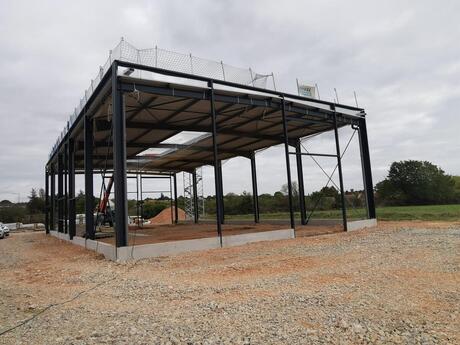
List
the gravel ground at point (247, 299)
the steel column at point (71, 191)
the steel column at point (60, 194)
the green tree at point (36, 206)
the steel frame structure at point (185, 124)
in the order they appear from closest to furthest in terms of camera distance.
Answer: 1. the gravel ground at point (247, 299)
2. the steel frame structure at point (185, 124)
3. the steel column at point (71, 191)
4. the steel column at point (60, 194)
5. the green tree at point (36, 206)

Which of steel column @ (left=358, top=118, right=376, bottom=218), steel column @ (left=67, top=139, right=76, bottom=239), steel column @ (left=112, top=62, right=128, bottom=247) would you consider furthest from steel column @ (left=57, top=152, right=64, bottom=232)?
steel column @ (left=358, top=118, right=376, bottom=218)

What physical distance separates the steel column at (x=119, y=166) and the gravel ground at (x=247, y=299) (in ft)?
3.64

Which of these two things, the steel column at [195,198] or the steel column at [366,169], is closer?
the steel column at [366,169]

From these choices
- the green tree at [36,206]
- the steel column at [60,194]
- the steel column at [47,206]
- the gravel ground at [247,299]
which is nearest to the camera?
the gravel ground at [247,299]

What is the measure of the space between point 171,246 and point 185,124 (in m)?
8.06

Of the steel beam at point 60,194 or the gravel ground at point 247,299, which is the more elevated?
the steel beam at point 60,194

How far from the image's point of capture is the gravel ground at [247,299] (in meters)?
4.46

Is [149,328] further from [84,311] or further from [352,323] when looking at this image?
[352,323]

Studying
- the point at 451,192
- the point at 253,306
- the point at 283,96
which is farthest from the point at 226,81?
the point at 451,192

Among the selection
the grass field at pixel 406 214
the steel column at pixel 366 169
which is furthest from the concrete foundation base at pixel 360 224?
the grass field at pixel 406 214

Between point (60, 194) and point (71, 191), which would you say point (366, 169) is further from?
point (60, 194)

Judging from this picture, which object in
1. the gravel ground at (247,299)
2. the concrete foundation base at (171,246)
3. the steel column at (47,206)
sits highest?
the steel column at (47,206)

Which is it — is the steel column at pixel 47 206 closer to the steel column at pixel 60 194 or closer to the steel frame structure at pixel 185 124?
the steel frame structure at pixel 185 124

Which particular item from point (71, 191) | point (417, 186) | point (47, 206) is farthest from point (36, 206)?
point (417, 186)
